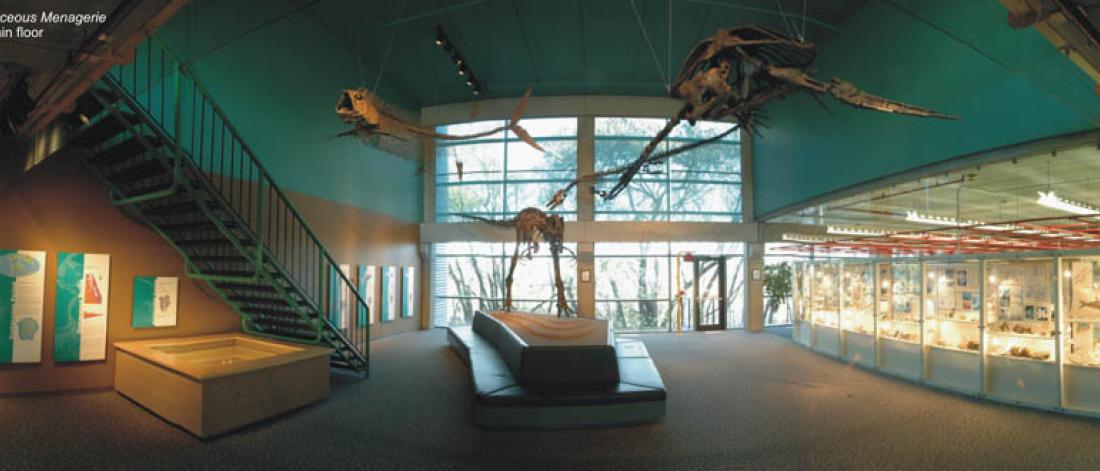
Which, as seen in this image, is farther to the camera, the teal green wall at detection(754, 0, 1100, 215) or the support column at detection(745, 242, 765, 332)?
the support column at detection(745, 242, 765, 332)

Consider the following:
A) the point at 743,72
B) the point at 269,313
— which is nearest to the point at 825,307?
the point at 743,72

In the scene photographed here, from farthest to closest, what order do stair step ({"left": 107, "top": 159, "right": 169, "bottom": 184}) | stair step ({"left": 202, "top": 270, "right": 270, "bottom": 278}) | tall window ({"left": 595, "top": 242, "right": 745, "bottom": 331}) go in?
1. tall window ({"left": 595, "top": 242, "right": 745, "bottom": 331})
2. stair step ({"left": 202, "top": 270, "right": 270, "bottom": 278})
3. stair step ({"left": 107, "top": 159, "right": 169, "bottom": 184})

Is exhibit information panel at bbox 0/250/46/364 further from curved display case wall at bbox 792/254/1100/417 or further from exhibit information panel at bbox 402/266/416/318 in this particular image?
curved display case wall at bbox 792/254/1100/417

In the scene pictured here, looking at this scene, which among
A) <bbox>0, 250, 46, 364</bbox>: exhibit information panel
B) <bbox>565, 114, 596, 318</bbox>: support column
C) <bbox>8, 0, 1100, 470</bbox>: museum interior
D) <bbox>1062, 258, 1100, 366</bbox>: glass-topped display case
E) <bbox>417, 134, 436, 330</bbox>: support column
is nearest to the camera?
<bbox>8, 0, 1100, 470</bbox>: museum interior

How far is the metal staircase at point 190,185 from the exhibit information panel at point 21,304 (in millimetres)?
1055

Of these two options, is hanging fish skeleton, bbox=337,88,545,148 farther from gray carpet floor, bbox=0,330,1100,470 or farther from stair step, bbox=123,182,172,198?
gray carpet floor, bbox=0,330,1100,470

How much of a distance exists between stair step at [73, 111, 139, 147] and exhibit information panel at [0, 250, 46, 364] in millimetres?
1391

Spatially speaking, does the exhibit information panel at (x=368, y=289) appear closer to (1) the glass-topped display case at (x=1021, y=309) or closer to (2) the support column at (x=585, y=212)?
(2) the support column at (x=585, y=212)

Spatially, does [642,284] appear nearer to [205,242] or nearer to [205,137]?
[205,242]

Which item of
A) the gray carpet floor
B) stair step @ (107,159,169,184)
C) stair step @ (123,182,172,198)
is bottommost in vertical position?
the gray carpet floor

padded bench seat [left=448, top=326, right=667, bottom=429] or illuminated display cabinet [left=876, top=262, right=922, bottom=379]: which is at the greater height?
illuminated display cabinet [left=876, top=262, right=922, bottom=379]

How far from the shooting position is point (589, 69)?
37.7 feet

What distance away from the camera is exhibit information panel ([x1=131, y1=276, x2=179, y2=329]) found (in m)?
5.95

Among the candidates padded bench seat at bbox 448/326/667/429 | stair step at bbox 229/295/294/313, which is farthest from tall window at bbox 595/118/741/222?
stair step at bbox 229/295/294/313
